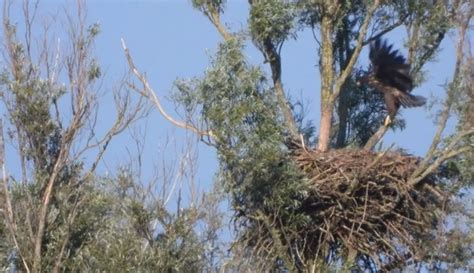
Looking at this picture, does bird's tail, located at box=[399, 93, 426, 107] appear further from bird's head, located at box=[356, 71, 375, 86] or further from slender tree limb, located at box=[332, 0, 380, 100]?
slender tree limb, located at box=[332, 0, 380, 100]

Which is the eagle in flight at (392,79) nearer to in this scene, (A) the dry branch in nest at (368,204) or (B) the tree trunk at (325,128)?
(B) the tree trunk at (325,128)

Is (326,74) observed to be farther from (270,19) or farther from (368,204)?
(368,204)

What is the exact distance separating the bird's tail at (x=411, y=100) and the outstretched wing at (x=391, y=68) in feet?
0.35

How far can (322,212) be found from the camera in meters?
22.9

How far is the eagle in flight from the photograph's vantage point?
24.5 meters

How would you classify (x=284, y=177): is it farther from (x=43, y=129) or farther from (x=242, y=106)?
(x=43, y=129)

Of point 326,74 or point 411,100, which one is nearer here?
point 411,100

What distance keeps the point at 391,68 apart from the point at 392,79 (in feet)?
0.55

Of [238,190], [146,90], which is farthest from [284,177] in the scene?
[146,90]

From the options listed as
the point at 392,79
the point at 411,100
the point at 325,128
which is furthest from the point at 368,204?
the point at 392,79

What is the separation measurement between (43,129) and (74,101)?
583mm

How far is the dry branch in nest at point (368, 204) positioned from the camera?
22438 millimetres

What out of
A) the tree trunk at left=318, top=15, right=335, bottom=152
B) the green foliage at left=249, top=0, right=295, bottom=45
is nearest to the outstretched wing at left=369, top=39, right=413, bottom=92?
the tree trunk at left=318, top=15, right=335, bottom=152

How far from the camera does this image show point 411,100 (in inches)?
961
